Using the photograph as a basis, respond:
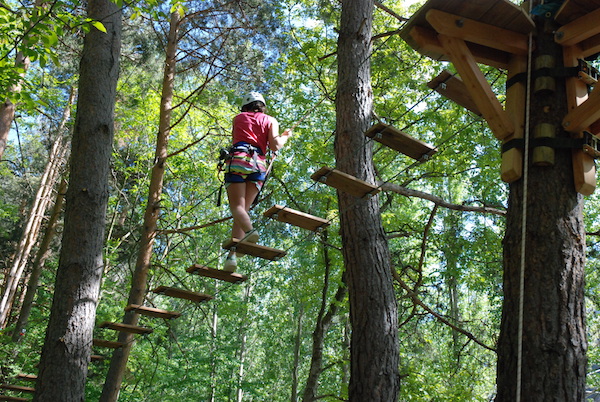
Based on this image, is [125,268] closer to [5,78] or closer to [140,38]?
[140,38]

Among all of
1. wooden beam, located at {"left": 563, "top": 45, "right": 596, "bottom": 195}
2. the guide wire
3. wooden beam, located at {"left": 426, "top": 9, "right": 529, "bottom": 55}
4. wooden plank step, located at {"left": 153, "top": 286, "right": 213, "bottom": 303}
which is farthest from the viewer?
wooden plank step, located at {"left": 153, "top": 286, "right": 213, "bottom": 303}

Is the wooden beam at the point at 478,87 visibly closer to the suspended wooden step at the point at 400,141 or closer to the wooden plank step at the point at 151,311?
the suspended wooden step at the point at 400,141

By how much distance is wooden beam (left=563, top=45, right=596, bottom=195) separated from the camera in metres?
2.73

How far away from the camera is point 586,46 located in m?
3.07

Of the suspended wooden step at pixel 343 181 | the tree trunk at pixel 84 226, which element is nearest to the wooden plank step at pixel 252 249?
the suspended wooden step at pixel 343 181

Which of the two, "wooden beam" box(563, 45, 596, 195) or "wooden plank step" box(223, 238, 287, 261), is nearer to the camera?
"wooden beam" box(563, 45, 596, 195)

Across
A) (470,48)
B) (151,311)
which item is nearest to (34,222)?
(151,311)

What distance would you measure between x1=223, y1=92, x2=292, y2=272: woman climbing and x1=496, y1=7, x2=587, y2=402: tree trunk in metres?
2.24

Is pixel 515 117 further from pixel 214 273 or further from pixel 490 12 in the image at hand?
pixel 214 273

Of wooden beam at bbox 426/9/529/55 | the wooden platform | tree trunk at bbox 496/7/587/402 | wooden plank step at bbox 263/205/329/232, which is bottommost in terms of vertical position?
tree trunk at bbox 496/7/587/402

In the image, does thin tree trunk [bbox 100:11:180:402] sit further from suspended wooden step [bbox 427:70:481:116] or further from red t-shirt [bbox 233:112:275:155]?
suspended wooden step [bbox 427:70:481:116]

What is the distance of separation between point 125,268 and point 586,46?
14526 mm

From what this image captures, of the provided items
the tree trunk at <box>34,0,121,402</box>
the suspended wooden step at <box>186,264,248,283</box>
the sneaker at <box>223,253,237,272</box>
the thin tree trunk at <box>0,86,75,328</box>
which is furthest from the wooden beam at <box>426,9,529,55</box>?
the thin tree trunk at <box>0,86,75,328</box>

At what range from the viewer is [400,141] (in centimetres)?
374
